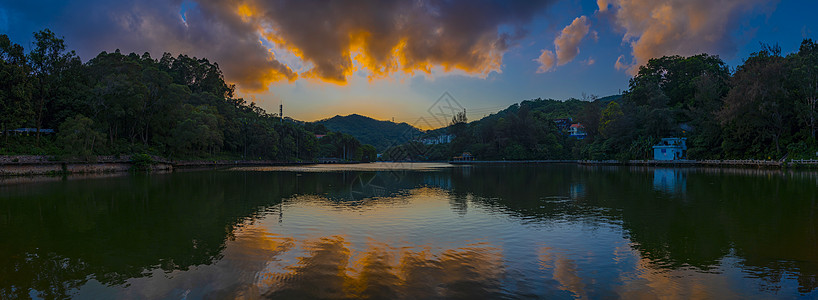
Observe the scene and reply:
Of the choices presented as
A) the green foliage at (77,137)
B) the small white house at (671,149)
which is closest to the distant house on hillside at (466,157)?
the small white house at (671,149)

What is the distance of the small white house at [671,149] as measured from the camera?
227ft

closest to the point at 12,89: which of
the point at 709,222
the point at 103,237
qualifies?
the point at 103,237

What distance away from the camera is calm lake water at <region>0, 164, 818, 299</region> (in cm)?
642

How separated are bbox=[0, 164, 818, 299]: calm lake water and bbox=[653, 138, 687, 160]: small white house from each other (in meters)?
60.5

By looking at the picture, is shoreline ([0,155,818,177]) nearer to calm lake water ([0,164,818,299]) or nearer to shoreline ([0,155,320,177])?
shoreline ([0,155,320,177])

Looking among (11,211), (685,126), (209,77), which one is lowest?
(11,211)

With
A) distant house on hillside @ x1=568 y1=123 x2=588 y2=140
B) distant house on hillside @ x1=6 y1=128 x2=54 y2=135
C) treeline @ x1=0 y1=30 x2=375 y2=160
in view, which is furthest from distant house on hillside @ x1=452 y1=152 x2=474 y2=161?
distant house on hillside @ x1=6 y1=128 x2=54 y2=135

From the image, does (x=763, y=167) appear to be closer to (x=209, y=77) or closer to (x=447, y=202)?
(x=447, y=202)

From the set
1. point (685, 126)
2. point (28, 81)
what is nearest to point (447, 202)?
point (28, 81)

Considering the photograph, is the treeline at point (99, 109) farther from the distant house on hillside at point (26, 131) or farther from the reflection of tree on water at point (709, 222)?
the reflection of tree on water at point (709, 222)

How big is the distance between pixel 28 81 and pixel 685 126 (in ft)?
317

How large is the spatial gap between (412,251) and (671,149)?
75.5 m

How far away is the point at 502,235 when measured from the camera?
417 inches

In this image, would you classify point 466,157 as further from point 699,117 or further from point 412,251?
point 412,251
